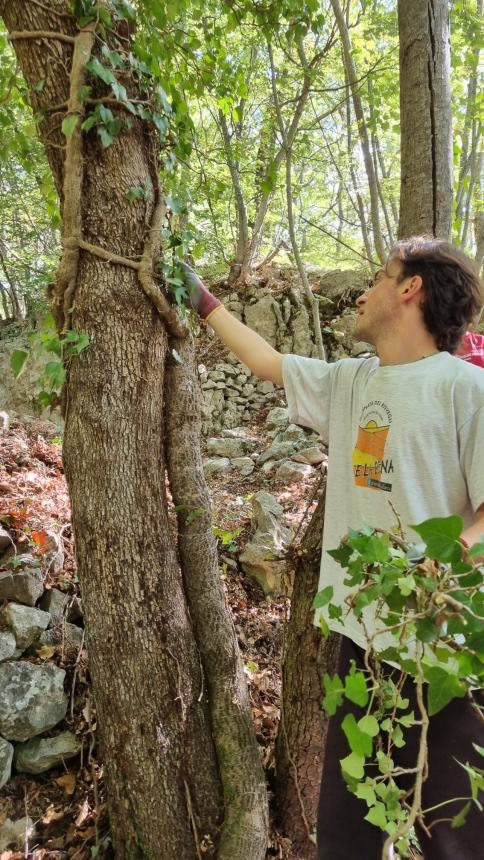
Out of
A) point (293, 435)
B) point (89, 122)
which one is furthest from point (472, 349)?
point (293, 435)

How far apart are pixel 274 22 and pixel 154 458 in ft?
7.44

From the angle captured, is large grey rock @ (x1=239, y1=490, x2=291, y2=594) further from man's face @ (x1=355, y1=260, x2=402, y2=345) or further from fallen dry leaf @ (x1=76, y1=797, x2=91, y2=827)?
man's face @ (x1=355, y1=260, x2=402, y2=345)

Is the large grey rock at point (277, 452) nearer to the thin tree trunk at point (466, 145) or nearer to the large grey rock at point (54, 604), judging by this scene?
the thin tree trunk at point (466, 145)

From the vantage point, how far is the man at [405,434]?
1385mm

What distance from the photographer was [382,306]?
169 centimetres

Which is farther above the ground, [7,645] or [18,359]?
[18,359]

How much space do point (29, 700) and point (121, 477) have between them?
121 centimetres

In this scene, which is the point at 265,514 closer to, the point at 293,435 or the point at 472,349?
the point at 472,349

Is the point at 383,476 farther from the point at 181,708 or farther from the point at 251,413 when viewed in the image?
the point at 251,413

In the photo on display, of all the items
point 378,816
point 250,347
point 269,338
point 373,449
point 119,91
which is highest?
point 269,338

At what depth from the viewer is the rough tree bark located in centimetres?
178

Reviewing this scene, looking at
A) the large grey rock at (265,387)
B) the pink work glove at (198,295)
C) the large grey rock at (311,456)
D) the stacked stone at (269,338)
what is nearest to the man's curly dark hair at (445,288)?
the pink work glove at (198,295)

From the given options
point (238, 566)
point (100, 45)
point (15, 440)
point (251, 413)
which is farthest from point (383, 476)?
point (251, 413)

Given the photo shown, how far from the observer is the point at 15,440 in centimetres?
420
